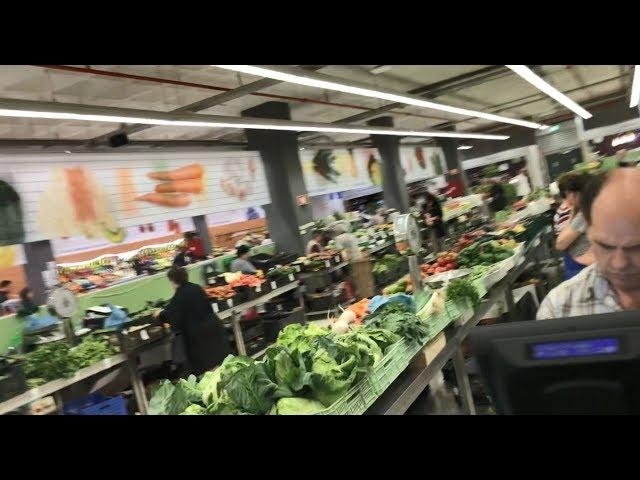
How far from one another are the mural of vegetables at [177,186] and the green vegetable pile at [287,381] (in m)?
2.55

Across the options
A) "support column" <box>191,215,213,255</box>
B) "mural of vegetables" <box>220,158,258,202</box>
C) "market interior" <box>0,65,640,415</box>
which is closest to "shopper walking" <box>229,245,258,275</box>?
"market interior" <box>0,65,640,415</box>

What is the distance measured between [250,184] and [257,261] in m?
0.79

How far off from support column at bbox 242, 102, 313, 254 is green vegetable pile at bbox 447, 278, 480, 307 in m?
2.22

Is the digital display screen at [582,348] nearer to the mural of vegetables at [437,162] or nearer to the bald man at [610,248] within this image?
the bald man at [610,248]

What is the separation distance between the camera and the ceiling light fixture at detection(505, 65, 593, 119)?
2.63 meters

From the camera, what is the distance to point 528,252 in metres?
2.98

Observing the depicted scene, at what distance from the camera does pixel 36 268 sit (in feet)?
17.7

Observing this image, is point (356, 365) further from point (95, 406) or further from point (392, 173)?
point (95, 406)

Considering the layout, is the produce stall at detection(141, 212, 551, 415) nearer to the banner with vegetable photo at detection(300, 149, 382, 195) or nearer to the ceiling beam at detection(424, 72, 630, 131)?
the ceiling beam at detection(424, 72, 630, 131)

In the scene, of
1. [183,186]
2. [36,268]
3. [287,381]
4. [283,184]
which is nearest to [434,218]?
[287,381]

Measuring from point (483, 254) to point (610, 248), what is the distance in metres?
1.27

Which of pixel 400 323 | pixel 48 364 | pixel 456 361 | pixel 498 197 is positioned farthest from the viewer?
pixel 48 364
